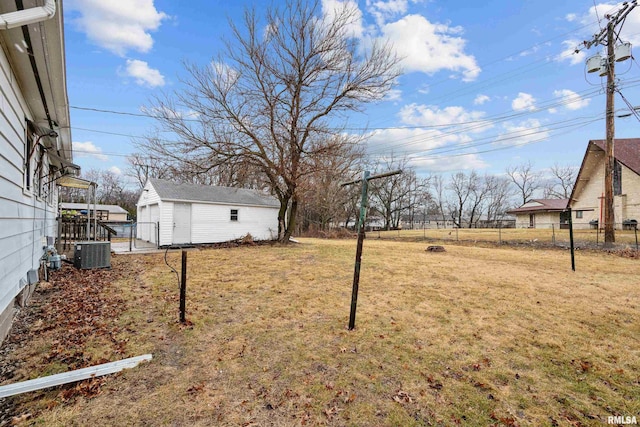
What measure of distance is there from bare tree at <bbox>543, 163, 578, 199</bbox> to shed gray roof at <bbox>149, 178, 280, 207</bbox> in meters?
49.7

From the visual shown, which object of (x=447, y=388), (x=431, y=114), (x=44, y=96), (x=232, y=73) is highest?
(x=431, y=114)

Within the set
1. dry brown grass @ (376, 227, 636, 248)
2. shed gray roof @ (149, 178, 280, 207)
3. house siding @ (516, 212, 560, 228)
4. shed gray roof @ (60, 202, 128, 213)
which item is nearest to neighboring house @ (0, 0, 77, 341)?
shed gray roof @ (149, 178, 280, 207)

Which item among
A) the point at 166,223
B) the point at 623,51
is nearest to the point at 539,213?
the point at 623,51

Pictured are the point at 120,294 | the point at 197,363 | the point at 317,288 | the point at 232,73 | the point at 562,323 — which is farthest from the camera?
the point at 232,73

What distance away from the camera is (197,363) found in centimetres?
285

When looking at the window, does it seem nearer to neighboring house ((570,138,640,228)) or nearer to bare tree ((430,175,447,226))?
neighboring house ((570,138,640,228))

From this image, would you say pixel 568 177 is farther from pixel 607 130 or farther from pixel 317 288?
pixel 317 288

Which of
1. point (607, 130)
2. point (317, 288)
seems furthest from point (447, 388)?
point (607, 130)

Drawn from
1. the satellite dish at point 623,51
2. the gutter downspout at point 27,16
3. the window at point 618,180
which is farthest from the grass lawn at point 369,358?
the window at point 618,180

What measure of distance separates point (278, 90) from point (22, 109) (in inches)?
357

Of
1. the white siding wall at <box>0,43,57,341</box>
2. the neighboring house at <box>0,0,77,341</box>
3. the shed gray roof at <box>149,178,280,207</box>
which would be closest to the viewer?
the neighboring house at <box>0,0,77,341</box>

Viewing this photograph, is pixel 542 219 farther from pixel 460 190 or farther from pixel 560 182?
pixel 560 182

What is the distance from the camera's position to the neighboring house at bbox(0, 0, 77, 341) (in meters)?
2.69

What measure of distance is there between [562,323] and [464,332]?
1531 millimetres
